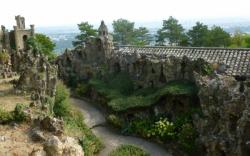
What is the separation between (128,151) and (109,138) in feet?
9.36

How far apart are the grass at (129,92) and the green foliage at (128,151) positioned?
4076 mm

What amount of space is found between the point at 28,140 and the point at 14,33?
3711cm

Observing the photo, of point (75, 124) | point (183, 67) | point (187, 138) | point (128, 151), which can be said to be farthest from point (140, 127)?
point (183, 67)

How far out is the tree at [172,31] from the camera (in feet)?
203

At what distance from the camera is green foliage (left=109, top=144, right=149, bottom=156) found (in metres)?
22.8

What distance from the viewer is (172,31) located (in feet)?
204

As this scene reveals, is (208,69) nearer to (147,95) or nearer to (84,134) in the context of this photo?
(147,95)

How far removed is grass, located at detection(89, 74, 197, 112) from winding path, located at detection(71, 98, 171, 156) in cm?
151

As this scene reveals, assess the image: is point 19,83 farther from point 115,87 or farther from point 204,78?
point 204,78

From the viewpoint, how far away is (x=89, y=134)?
2483cm

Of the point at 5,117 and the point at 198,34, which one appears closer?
the point at 5,117

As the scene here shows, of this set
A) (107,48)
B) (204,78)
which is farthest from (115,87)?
(204,78)

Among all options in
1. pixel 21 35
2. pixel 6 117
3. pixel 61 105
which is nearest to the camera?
pixel 6 117

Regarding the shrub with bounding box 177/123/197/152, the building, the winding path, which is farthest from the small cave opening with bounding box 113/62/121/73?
the building
